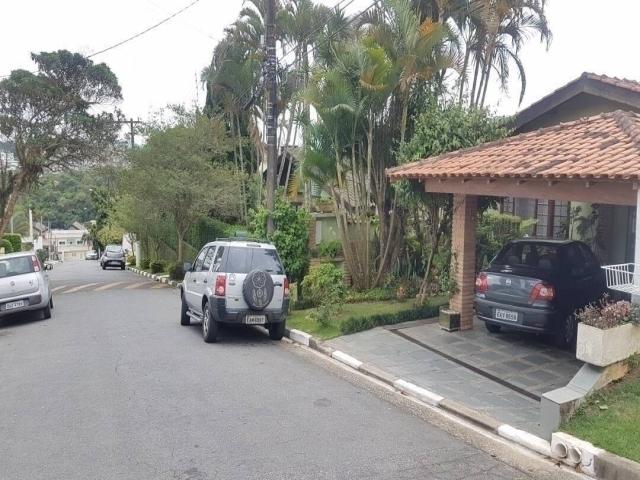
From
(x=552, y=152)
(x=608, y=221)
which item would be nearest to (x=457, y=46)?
(x=608, y=221)

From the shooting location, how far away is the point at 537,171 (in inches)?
279

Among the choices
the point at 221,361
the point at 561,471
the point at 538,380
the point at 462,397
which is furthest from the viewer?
the point at 221,361

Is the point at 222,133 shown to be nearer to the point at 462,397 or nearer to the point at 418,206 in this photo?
the point at 418,206

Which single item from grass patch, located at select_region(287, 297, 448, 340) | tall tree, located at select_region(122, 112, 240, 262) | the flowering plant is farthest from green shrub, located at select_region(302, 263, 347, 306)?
tall tree, located at select_region(122, 112, 240, 262)

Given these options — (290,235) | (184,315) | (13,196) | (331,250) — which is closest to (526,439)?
(290,235)

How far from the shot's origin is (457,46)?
13.4m

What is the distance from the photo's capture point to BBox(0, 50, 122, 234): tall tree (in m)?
22.5

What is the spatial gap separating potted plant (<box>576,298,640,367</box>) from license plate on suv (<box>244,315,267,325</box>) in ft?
17.3

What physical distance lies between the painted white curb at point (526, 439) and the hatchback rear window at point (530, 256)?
3533mm

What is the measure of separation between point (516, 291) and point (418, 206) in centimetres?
348

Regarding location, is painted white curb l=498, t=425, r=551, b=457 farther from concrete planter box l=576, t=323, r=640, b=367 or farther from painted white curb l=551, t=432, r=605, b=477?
concrete planter box l=576, t=323, r=640, b=367

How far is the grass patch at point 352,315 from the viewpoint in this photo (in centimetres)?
1023

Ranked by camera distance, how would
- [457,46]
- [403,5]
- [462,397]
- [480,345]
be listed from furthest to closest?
[457,46] → [403,5] → [480,345] → [462,397]

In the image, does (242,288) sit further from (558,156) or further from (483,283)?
(558,156)
